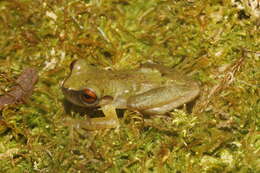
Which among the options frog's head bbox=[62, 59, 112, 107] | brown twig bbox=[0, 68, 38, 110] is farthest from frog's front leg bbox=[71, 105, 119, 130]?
brown twig bbox=[0, 68, 38, 110]

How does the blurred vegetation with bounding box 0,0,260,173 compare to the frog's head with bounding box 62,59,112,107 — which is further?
the frog's head with bounding box 62,59,112,107

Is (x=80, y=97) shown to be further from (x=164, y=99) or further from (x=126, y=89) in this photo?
(x=164, y=99)

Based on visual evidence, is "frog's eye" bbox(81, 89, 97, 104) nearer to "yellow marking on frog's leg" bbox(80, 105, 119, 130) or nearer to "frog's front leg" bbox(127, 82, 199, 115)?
"yellow marking on frog's leg" bbox(80, 105, 119, 130)

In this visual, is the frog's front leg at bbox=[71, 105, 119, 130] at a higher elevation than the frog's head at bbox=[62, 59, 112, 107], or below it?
below

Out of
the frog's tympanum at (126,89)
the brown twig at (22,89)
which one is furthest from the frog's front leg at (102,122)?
the brown twig at (22,89)

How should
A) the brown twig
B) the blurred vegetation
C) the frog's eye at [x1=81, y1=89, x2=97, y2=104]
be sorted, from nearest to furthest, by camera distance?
the blurred vegetation, the frog's eye at [x1=81, y1=89, x2=97, y2=104], the brown twig

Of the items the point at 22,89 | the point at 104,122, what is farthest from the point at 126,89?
the point at 22,89

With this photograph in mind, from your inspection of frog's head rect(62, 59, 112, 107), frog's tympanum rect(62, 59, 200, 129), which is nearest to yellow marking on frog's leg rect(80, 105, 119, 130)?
frog's tympanum rect(62, 59, 200, 129)

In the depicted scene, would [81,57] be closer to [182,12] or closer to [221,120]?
[182,12]

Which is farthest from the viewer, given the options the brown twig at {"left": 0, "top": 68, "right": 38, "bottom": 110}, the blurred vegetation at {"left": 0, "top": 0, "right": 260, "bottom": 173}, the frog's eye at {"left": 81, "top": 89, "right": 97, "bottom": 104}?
the brown twig at {"left": 0, "top": 68, "right": 38, "bottom": 110}
